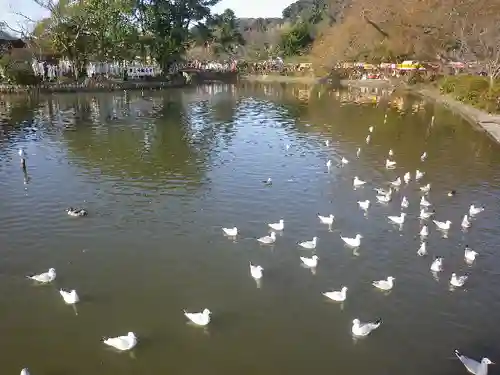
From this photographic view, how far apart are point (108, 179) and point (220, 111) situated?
25.6m

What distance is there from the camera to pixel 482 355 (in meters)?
10.5

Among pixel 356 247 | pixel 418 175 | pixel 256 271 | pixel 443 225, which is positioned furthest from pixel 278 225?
pixel 418 175

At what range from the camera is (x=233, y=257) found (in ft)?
49.3

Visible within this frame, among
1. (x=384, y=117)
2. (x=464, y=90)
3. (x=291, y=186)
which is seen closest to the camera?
(x=291, y=186)

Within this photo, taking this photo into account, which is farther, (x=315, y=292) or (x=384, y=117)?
(x=384, y=117)

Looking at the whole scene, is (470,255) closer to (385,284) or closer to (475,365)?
(385,284)

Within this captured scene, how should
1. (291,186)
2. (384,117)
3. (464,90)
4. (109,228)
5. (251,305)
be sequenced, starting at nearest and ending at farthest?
(251,305), (109,228), (291,186), (384,117), (464,90)

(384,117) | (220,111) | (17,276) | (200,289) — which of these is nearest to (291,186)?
(200,289)

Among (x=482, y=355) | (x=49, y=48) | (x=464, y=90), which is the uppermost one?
(x=49, y=48)

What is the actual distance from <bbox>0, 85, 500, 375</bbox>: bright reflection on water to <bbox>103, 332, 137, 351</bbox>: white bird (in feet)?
0.62

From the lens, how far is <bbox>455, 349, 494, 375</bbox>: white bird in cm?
968

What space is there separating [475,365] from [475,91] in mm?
40876

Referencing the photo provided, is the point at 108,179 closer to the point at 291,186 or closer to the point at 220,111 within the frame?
→ the point at 291,186

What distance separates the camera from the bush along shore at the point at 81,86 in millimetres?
56875
